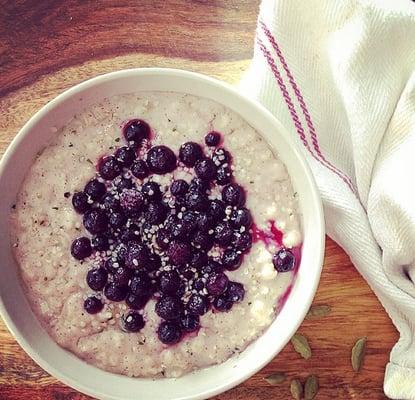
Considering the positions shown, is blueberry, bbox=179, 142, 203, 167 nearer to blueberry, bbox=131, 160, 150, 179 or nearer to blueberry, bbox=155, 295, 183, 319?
blueberry, bbox=131, 160, 150, 179

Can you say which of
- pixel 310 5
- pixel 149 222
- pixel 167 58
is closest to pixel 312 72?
pixel 310 5

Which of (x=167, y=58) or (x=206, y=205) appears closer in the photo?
(x=206, y=205)

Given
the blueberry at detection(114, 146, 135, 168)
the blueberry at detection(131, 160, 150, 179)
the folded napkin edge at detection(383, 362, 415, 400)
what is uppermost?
the blueberry at detection(114, 146, 135, 168)

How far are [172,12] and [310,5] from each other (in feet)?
0.67

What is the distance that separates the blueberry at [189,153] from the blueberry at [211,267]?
0.13 m

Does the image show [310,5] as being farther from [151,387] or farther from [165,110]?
[151,387]

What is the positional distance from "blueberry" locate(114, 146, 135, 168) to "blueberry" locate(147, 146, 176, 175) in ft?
0.07

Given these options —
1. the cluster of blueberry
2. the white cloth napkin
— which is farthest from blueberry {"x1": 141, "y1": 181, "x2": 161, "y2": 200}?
the white cloth napkin

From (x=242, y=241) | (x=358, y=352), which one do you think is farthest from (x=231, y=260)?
(x=358, y=352)

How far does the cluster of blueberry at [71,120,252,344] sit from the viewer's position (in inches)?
43.8

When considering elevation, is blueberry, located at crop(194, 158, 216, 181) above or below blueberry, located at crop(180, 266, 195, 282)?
above

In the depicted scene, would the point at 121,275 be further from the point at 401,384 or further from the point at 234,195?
the point at 401,384

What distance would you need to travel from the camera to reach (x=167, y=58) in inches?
50.0

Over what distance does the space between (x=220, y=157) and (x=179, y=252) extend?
13cm
